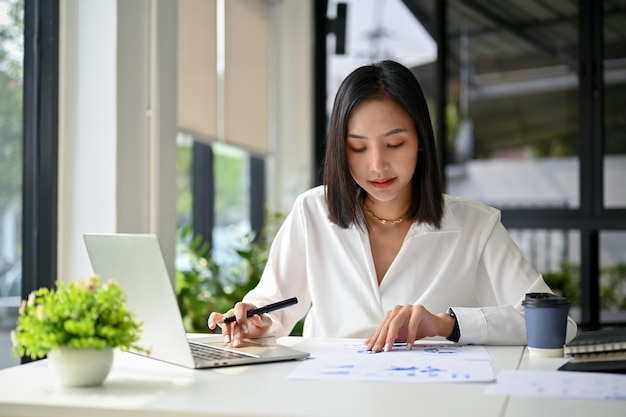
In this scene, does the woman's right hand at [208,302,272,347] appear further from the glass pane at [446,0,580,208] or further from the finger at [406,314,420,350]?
the glass pane at [446,0,580,208]

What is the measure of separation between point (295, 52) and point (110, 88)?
8.13 feet

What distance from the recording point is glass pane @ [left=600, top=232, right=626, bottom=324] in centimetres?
468

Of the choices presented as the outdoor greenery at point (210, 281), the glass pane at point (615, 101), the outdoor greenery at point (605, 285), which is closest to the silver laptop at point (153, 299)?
the outdoor greenery at point (210, 281)

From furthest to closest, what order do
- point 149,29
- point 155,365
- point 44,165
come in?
point 149,29, point 44,165, point 155,365

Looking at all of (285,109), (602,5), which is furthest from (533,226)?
(285,109)

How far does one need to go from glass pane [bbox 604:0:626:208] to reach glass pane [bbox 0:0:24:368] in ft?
10.9

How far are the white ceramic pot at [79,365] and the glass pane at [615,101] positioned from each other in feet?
12.9

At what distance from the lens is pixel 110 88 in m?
2.87

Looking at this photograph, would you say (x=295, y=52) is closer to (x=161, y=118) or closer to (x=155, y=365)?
(x=161, y=118)

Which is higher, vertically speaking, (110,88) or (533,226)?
(110,88)

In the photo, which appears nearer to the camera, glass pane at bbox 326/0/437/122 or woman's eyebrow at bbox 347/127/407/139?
woman's eyebrow at bbox 347/127/407/139

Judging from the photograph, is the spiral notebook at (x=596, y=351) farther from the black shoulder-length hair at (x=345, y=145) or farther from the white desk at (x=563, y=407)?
the black shoulder-length hair at (x=345, y=145)

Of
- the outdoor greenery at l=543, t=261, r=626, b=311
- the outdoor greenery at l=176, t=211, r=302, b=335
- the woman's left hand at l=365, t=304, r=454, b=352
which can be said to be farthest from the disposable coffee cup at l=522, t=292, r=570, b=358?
the outdoor greenery at l=543, t=261, r=626, b=311

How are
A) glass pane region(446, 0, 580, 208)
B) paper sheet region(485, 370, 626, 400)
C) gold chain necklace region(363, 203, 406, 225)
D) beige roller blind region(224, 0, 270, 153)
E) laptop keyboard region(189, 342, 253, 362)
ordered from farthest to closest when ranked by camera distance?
glass pane region(446, 0, 580, 208)
beige roller blind region(224, 0, 270, 153)
gold chain necklace region(363, 203, 406, 225)
laptop keyboard region(189, 342, 253, 362)
paper sheet region(485, 370, 626, 400)
